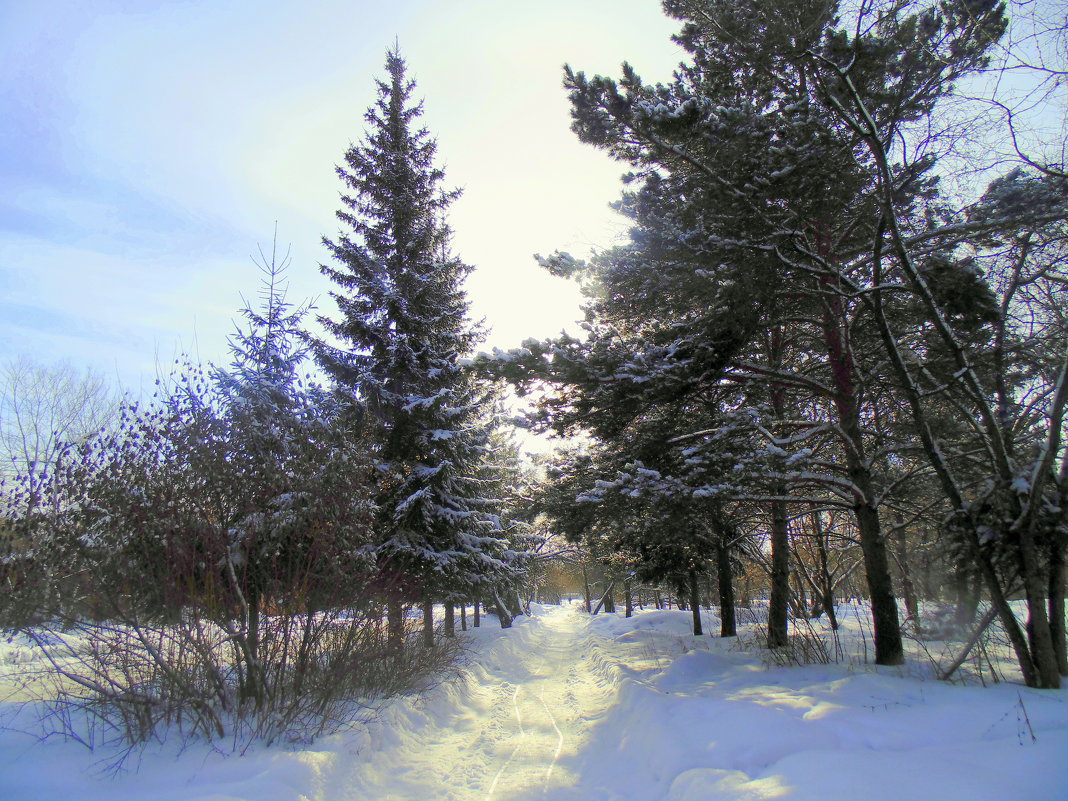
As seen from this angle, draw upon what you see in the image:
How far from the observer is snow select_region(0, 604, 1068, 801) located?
347cm

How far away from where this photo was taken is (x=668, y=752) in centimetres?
500

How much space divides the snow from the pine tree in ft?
14.8

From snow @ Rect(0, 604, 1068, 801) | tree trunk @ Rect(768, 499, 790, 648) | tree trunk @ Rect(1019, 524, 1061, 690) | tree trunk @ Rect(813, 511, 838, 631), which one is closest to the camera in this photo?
snow @ Rect(0, 604, 1068, 801)

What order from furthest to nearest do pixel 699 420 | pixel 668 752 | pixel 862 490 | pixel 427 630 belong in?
pixel 427 630
pixel 699 420
pixel 862 490
pixel 668 752

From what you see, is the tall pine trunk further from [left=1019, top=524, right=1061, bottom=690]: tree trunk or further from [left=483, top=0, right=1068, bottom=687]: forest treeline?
[left=1019, top=524, right=1061, bottom=690]: tree trunk

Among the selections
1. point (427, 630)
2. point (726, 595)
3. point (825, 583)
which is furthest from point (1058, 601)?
point (825, 583)

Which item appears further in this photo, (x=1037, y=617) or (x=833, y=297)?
(x=833, y=297)

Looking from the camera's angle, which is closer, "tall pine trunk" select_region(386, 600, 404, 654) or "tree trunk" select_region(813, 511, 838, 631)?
"tall pine trunk" select_region(386, 600, 404, 654)

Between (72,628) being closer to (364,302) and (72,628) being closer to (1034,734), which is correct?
(1034,734)

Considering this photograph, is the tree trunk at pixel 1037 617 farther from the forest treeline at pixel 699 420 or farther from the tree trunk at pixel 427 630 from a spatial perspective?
the tree trunk at pixel 427 630

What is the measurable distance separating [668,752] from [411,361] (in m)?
10.5

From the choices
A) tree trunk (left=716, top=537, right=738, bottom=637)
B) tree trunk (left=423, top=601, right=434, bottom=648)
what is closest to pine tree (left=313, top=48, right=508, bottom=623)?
tree trunk (left=423, top=601, right=434, bottom=648)

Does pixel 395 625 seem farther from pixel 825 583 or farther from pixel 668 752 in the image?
pixel 825 583

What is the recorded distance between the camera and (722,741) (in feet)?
15.5
